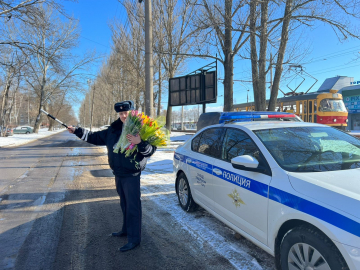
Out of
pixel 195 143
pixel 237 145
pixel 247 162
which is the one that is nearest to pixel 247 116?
pixel 195 143

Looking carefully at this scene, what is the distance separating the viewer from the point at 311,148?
2859 mm

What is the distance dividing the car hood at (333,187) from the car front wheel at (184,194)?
7.38 ft

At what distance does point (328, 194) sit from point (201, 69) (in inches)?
427

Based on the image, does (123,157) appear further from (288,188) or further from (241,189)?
(288,188)

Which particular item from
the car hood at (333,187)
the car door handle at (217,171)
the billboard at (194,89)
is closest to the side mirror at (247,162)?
the car hood at (333,187)

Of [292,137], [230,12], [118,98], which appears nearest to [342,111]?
[230,12]

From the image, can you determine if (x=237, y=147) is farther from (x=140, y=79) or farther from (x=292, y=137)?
(x=140, y=79)

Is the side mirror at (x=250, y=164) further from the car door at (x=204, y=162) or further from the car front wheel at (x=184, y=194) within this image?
the car front wheel at (x=184, y=194)

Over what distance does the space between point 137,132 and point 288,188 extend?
1741mm

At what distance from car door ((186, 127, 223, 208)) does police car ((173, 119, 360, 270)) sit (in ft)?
0.05

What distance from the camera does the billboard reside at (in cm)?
1179

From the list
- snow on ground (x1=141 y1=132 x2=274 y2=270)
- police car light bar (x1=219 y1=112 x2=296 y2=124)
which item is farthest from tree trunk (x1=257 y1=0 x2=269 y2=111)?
snow on ground (x1=141 y1=132 x2=274 y2=270)

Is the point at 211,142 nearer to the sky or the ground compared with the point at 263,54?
nearer to the ground

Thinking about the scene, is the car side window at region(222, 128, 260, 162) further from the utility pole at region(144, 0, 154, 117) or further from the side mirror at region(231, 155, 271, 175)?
the utility pole at region(144, 0, 154, 117)
